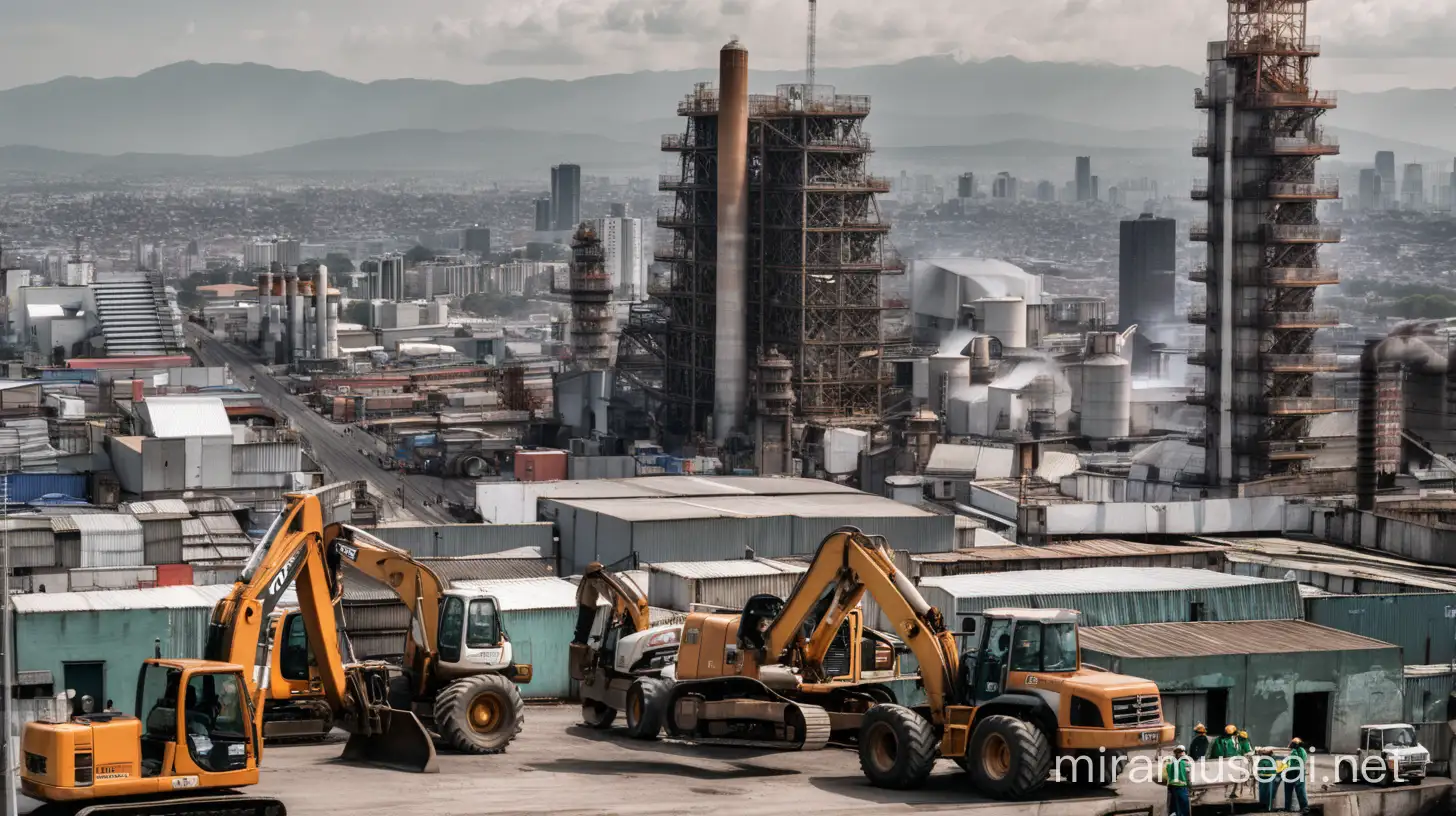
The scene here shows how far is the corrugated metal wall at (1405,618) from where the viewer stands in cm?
3375

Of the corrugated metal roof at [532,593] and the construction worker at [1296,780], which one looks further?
the corrugated metal roof at [532,593]

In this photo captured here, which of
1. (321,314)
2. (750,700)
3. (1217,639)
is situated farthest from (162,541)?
(321,314)

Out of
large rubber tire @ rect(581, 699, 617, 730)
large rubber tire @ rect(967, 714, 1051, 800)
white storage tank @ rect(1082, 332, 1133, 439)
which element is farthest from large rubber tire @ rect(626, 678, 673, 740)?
white storage tank @ rect(1082, 332, 1133, 439)

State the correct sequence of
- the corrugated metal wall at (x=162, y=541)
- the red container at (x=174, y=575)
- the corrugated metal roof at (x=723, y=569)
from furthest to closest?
the corrugated metal wall at (x=162, y=541)
the red container at (x=174, y=575)
the corrugated metal roof at (x=723, y=569)

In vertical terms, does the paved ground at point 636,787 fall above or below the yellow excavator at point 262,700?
below

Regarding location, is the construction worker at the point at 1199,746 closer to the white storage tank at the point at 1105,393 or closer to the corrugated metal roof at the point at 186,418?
the corrugated metal roof at the point at 186,418

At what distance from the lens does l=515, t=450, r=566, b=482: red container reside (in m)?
75.4

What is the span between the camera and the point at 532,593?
3244cm

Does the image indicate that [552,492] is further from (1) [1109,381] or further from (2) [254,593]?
(1) [1109,381]

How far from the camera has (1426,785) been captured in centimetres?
2594

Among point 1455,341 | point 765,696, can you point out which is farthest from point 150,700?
point 1455,341

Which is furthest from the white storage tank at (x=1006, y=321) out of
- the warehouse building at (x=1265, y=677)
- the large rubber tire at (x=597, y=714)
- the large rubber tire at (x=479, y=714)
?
the large rubber tire at (x=479, y=714)

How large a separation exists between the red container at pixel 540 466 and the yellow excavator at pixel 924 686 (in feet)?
168

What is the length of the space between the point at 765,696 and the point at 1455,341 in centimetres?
5487
